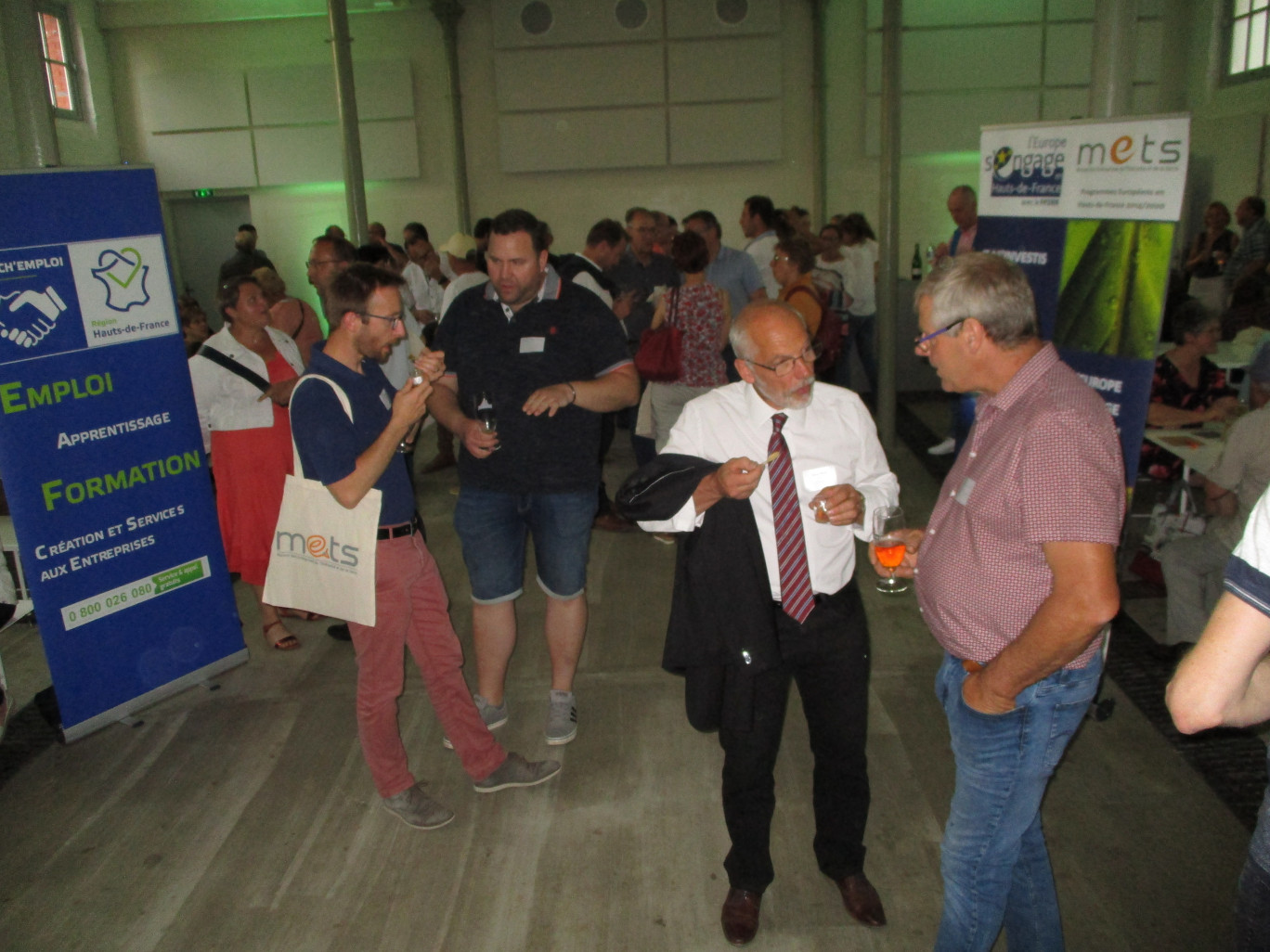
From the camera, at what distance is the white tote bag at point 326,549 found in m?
2.59

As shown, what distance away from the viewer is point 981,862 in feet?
6.16

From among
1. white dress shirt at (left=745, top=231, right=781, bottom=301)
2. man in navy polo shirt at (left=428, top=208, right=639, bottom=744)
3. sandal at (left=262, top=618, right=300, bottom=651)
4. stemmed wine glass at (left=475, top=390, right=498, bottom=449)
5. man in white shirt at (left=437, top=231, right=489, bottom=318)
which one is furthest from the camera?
white dress shirt at (left=745, top=231, right=781, bottom=301)

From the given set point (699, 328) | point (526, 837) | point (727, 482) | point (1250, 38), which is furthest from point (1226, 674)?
point (1250, 38)

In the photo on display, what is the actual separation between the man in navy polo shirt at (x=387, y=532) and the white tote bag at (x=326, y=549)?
0.05 meters

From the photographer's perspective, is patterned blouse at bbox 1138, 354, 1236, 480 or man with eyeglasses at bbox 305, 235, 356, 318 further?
patterned blouse at bbox 1138, 354, 1236, 480

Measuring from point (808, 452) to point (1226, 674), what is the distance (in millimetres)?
1158

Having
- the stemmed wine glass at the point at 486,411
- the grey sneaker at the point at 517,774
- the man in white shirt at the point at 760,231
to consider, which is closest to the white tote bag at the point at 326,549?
the stemmed wine glass at the point at 486,411

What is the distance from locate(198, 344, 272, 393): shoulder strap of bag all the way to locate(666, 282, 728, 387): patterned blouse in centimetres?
209

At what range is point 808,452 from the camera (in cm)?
222

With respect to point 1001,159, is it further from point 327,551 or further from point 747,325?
point 327,551

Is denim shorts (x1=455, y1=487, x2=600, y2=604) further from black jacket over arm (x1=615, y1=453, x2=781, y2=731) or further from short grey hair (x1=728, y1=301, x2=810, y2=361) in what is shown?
short grey hair (x1=728, y1=301, x2=810, y2=361)

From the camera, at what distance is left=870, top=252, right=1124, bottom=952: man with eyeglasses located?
1.59 metres

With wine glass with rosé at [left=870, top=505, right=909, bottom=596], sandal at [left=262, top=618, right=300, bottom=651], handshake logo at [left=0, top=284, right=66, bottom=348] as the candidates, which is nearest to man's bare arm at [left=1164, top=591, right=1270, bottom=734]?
wine glass with rosé at [left=870, top=505, right=909, bottom=596]

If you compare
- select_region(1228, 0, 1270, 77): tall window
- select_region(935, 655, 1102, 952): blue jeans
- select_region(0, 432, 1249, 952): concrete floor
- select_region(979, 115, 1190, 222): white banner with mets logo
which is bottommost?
select_region(0, 432, 1249, 952): concrete floor
